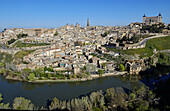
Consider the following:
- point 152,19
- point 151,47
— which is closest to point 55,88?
point 151,47

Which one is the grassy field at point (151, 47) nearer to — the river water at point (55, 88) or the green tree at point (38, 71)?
the river water at point (55, 88)

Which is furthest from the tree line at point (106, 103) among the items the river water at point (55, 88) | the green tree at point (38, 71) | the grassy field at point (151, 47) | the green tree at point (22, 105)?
the grassy field at point (151, 47)

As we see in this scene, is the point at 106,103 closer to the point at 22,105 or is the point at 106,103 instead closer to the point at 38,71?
the point at 22,105

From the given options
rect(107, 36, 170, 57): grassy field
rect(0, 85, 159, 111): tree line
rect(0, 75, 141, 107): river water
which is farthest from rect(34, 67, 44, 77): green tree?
rect(107, 36, 170, 57): grassy field

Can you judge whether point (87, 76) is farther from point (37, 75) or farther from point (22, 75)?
point (22, 75)

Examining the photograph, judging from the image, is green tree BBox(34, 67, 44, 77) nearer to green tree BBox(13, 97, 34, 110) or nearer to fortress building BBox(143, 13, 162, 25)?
green tree BBox(13, 97, 34, 110)
